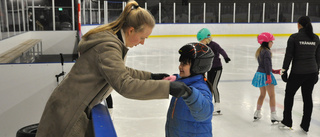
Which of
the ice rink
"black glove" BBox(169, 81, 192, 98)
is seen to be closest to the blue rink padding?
"black glove" BBox(169, 81, 192, 98)

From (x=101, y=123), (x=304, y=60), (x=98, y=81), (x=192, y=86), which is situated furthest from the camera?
(x=304, y=60)

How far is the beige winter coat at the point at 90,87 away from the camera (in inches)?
50.5

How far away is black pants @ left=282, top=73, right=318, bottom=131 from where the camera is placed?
3.86 metres

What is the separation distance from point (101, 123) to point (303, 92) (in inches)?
130

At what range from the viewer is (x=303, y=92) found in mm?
3977

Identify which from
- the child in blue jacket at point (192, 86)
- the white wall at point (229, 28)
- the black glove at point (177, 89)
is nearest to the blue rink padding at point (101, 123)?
the black glove at point (177, 89)

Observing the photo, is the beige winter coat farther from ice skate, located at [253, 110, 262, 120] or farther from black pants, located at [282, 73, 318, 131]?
ice skate, located at [253, 110, 262, 120]

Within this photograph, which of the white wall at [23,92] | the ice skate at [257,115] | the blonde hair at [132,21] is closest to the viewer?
the blonde hair at [132,21]

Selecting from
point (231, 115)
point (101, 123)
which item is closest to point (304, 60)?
point (231, 115)

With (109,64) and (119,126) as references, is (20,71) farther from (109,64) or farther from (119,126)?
(109,64)

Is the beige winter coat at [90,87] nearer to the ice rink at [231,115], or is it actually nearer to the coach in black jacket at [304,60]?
the ice rink at [231,115]

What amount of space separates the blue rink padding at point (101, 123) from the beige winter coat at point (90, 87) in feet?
0.15

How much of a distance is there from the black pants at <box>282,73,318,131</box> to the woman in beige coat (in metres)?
2.84

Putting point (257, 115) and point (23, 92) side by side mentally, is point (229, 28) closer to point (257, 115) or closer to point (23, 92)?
point (257, 115)
